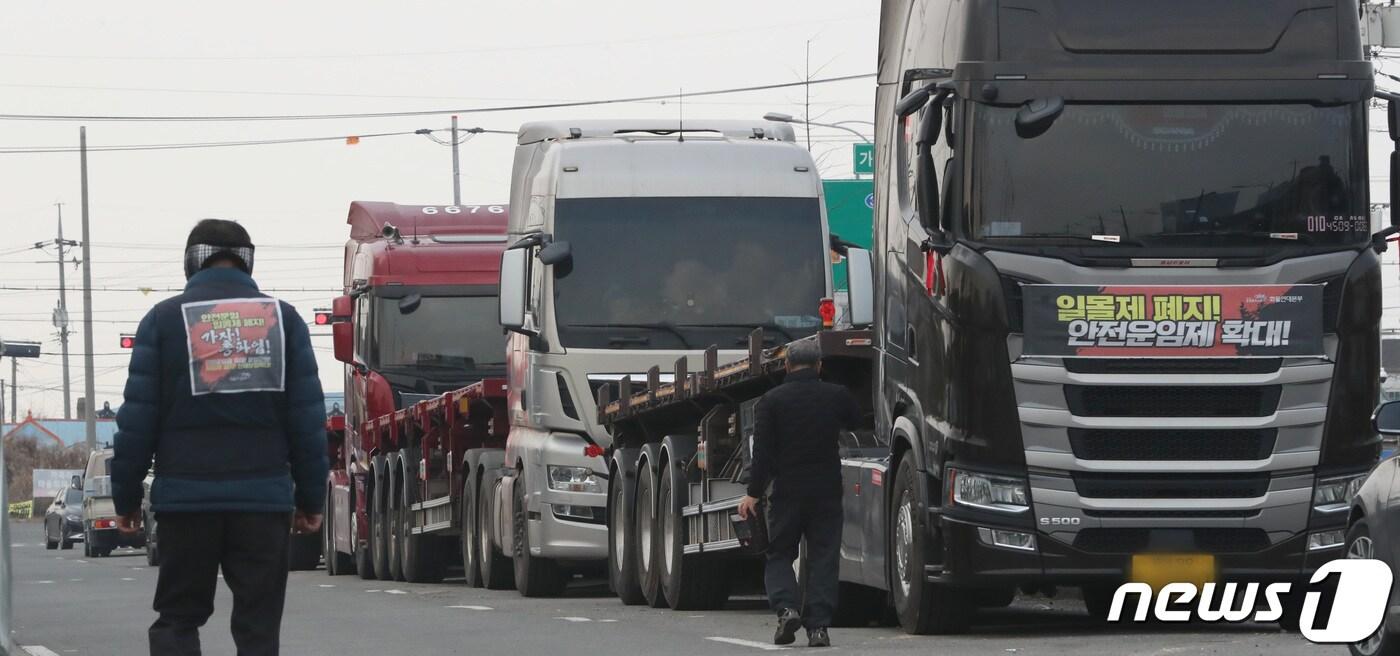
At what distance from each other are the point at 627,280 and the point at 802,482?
6321mm

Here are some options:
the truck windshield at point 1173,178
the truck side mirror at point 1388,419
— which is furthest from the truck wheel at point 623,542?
the truck side mirror at point 1388,419

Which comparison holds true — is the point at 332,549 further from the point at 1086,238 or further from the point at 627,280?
the point at 1086,238

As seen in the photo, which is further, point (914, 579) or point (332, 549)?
point (332, 549)

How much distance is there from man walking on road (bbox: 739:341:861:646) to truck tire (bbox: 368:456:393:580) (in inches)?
548

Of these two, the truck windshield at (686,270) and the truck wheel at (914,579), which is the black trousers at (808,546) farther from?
the truck windshield at (686,270)

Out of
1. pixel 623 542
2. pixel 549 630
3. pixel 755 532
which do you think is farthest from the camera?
pixel 623 542

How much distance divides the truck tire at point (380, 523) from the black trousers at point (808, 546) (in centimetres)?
1394

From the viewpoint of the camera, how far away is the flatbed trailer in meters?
14.5

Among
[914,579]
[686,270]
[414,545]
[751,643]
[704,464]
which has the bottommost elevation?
[414,545]

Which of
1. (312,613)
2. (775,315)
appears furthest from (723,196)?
(312,613)

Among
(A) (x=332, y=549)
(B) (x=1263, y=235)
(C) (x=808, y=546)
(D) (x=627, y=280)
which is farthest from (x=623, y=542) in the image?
(A) (x=332, y=549)

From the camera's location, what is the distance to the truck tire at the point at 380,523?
26.7 metres

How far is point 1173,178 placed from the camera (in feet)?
40.8

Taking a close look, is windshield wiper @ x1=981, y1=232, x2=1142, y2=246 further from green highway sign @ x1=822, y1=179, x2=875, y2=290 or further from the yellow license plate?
green highway sign @ x1=822, y1=179, x2=875, y2=290
